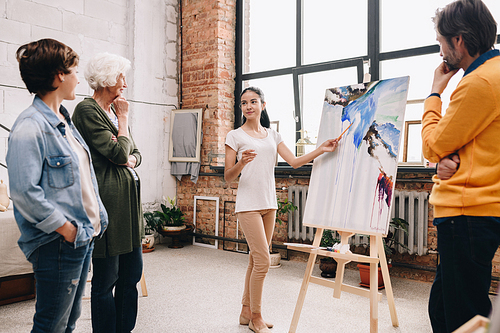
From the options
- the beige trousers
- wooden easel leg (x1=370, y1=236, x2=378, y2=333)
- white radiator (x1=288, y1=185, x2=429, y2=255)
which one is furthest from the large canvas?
white radiator (x1=288, y1=185, x2=429, y2=255)

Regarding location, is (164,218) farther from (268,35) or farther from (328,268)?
(268,35)

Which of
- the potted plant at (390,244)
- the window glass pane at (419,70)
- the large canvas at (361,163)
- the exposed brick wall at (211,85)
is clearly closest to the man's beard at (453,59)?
the large canvas at (361,163)

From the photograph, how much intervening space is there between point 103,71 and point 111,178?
1.73 ft

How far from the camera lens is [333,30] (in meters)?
4.36

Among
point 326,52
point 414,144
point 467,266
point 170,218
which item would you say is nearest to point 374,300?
point 467,266

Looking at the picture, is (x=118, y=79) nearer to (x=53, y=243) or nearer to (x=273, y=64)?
(x=53, y=243)

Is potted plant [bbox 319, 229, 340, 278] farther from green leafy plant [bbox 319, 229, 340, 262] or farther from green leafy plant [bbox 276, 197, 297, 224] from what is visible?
green leafy plant [bbox 276, 197, 297, 224]

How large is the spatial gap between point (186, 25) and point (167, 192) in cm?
238

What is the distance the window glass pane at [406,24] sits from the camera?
368 centimetres

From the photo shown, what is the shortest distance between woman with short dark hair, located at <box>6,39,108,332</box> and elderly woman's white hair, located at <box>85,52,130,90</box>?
0.43 m

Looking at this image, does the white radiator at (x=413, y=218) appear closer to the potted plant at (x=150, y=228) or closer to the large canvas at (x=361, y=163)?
the large canvas at (x=361, y=163)

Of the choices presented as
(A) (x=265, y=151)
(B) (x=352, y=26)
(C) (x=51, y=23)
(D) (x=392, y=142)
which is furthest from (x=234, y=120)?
(D) (x=392, y=142)

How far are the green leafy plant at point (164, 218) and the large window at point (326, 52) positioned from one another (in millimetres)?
1488

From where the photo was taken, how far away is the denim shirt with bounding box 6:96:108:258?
126cm
